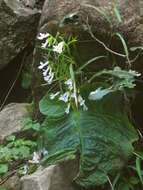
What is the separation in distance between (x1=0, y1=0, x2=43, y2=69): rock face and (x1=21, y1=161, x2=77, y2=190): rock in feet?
3.74

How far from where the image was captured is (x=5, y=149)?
2.44 meters

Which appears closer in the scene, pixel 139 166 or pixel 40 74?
pixel 139 166

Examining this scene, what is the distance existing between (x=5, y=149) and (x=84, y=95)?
513 millimetres

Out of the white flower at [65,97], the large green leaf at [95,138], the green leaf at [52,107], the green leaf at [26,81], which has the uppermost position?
the white flower at [65,97]

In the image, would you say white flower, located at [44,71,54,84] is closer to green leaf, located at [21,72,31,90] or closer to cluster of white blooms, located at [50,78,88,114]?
cluster of white blooms, located at [50,78,88,114]

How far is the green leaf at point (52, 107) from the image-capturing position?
2.24 m

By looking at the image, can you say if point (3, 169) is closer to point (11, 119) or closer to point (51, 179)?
point (51, 179)

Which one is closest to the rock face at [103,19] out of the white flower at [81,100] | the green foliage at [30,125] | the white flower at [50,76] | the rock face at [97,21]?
the rock face at [97,21]

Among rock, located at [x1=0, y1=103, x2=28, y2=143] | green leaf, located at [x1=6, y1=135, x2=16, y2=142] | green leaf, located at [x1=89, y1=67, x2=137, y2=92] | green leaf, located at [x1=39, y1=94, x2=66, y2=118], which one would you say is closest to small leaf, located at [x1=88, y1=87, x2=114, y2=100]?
green leaf, located at [x1=89, y1=67, x2=137, y2=92]

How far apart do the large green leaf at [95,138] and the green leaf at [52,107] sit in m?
0.03

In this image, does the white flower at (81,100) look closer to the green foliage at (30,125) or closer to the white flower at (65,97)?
the white flower at (65,97)

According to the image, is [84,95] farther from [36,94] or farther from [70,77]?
[36,94]

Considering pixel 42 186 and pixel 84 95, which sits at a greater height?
pixel 84 95

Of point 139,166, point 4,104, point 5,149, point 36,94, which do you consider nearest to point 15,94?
point 4,104
